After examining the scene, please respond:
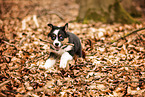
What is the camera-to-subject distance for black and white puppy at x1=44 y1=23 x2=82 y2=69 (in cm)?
409

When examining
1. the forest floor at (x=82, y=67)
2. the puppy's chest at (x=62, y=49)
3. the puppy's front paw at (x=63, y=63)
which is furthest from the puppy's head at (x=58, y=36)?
the forest floor at (x=82, y=67)

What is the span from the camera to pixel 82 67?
455cm

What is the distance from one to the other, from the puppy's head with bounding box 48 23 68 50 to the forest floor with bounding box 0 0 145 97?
33.3 inches

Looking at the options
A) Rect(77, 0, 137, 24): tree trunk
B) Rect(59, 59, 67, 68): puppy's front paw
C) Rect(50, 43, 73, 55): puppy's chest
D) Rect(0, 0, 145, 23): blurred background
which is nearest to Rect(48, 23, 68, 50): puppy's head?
Rect(50, 43, 73, 55): puppy's chest

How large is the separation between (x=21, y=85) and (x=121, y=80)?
2.66 metres

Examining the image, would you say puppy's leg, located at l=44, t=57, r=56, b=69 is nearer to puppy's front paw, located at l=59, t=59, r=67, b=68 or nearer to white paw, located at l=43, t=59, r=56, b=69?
white paw, located at l=43, t=59, r=56, b=69

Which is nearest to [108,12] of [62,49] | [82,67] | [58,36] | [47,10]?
[82,67]

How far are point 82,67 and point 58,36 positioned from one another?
1286mm

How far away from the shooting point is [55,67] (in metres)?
4.53

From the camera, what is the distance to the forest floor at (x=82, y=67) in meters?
3.56

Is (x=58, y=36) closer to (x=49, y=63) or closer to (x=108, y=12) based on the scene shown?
(x=49, y=63)

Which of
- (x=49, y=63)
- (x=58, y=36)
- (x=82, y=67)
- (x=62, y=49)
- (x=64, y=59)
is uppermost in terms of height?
(x=58, y=36)

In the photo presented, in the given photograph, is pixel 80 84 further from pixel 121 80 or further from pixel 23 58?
pixel 23 58

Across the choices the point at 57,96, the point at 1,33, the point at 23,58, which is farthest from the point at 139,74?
the point at 1,33
